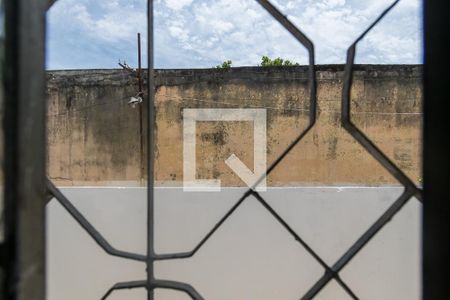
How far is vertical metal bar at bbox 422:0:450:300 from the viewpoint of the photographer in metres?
0.16

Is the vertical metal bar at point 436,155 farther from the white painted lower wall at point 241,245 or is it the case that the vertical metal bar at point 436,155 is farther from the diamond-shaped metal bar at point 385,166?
the white painted lower wall at point 241,245

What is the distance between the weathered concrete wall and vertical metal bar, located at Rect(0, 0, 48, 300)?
3.07 metres

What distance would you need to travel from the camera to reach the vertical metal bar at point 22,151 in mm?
149

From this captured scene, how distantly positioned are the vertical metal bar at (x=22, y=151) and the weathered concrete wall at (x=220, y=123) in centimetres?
307

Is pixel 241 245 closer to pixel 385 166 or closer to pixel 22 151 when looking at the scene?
pixel 385 166

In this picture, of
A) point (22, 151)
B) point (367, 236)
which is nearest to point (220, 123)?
point (367, 236)

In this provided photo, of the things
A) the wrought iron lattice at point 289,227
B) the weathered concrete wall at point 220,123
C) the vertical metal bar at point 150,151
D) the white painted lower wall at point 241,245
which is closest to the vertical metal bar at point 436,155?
the wrought iron lattice at point 289,227

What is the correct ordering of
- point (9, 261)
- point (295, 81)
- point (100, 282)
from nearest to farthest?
point (9, 261) → point (100, 282) → point (295, 81)

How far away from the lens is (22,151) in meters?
0.15

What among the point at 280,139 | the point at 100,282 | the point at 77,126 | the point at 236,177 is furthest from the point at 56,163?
the point at 100,282

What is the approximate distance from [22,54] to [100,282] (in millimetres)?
953

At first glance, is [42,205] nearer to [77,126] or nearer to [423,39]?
[423,39]

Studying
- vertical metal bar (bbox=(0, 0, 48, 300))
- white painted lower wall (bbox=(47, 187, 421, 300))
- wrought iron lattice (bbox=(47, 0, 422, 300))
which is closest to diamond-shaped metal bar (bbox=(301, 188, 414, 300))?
wrought iron lattice (bbox=(47, 0, 422, 300))

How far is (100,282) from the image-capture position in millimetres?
964
